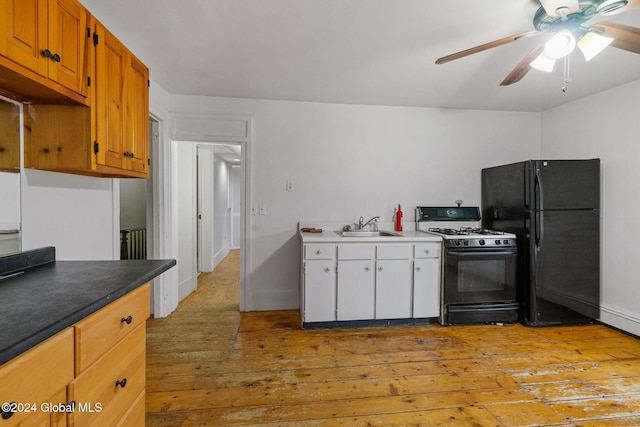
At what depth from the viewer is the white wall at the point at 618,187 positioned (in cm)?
276

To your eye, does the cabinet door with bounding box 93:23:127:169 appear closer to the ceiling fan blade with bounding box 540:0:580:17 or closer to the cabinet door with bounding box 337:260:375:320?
the cabinet door with bounding box 337:260:375:320

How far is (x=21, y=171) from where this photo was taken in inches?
56.4

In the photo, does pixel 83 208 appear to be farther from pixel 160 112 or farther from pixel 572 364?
pixel 572 364

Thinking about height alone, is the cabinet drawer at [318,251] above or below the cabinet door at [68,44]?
below

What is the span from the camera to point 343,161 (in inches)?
136

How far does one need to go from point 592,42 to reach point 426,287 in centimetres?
216

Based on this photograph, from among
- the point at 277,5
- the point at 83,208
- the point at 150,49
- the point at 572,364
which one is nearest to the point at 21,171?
the point at 83,208

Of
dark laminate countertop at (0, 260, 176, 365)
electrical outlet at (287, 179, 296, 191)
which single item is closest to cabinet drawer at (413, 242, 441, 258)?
electrical outlet at (287, 179, 296, 191)

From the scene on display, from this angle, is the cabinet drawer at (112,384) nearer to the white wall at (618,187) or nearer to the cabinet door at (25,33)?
the cabinet door at (25,33)

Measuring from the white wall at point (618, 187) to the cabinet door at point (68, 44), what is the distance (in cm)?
416

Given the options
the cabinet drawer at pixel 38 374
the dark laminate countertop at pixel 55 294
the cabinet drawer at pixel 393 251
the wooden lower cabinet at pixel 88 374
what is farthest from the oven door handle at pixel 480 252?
the cabinet drawer at pixel 38 374

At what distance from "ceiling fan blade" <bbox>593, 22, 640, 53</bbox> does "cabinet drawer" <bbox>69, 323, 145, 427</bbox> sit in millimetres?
2583

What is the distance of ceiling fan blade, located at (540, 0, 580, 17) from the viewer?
1.41 m

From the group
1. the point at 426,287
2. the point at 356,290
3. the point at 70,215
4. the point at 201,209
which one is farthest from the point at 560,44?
the point at 201,209
